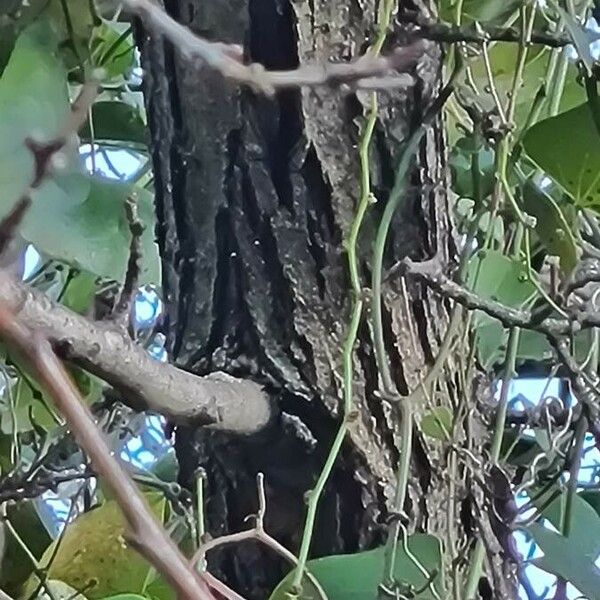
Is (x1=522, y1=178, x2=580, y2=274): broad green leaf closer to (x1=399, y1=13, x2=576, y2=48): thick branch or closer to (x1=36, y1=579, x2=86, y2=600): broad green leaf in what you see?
(x1=399, y1=13, x2=576, y2=48): thick branch

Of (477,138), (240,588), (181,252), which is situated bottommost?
(240,588)

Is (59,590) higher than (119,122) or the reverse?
the reverse

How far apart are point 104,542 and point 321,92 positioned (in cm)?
27

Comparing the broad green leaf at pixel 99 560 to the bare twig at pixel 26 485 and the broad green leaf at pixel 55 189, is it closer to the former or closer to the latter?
the bare twig at pixel 26 485

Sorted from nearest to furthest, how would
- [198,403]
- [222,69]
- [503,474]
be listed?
[222,69] → [198,403] → [503,474]

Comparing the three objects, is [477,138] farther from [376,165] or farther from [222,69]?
[222,69]

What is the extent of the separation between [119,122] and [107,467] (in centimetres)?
56

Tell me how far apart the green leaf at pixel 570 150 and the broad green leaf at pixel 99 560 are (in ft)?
0.86

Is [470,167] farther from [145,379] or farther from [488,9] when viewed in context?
[145,379]

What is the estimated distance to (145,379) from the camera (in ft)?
1.33

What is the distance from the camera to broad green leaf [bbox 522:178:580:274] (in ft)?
1.78

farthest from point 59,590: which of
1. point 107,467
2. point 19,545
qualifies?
point 107,467

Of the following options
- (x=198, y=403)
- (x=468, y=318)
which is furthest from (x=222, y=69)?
(x=468, y=318)

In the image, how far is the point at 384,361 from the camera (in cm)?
51
